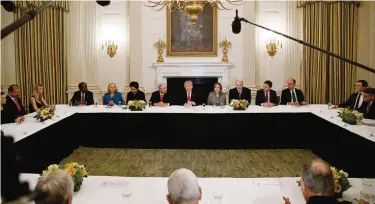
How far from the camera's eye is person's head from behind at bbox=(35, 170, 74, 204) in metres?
Answer: 1.72

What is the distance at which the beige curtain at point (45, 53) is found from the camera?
8.53m

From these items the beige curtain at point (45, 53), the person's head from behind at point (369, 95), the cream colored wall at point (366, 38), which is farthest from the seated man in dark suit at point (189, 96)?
the cream colored wall at point (366, 38)

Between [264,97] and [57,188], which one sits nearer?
[57,188]

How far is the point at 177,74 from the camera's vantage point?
902 cm

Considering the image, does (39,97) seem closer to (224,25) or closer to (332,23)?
(224,25)

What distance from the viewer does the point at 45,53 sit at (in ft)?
28.7

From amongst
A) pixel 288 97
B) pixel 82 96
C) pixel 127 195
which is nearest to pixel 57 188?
pixel 127 195

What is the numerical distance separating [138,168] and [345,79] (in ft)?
17.9

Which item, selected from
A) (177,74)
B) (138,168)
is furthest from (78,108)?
(177,74)

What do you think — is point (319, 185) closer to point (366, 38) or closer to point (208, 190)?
point (208, 190)

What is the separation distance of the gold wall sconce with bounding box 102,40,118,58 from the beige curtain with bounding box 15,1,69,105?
0.96m

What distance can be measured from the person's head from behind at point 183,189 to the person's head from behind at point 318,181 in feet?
1.93

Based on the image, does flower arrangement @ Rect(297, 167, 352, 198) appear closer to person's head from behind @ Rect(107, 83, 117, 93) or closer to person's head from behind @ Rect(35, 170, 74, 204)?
person's head from behind @ Rect(35, 170, 74, 204)

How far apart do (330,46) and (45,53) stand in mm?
6359
